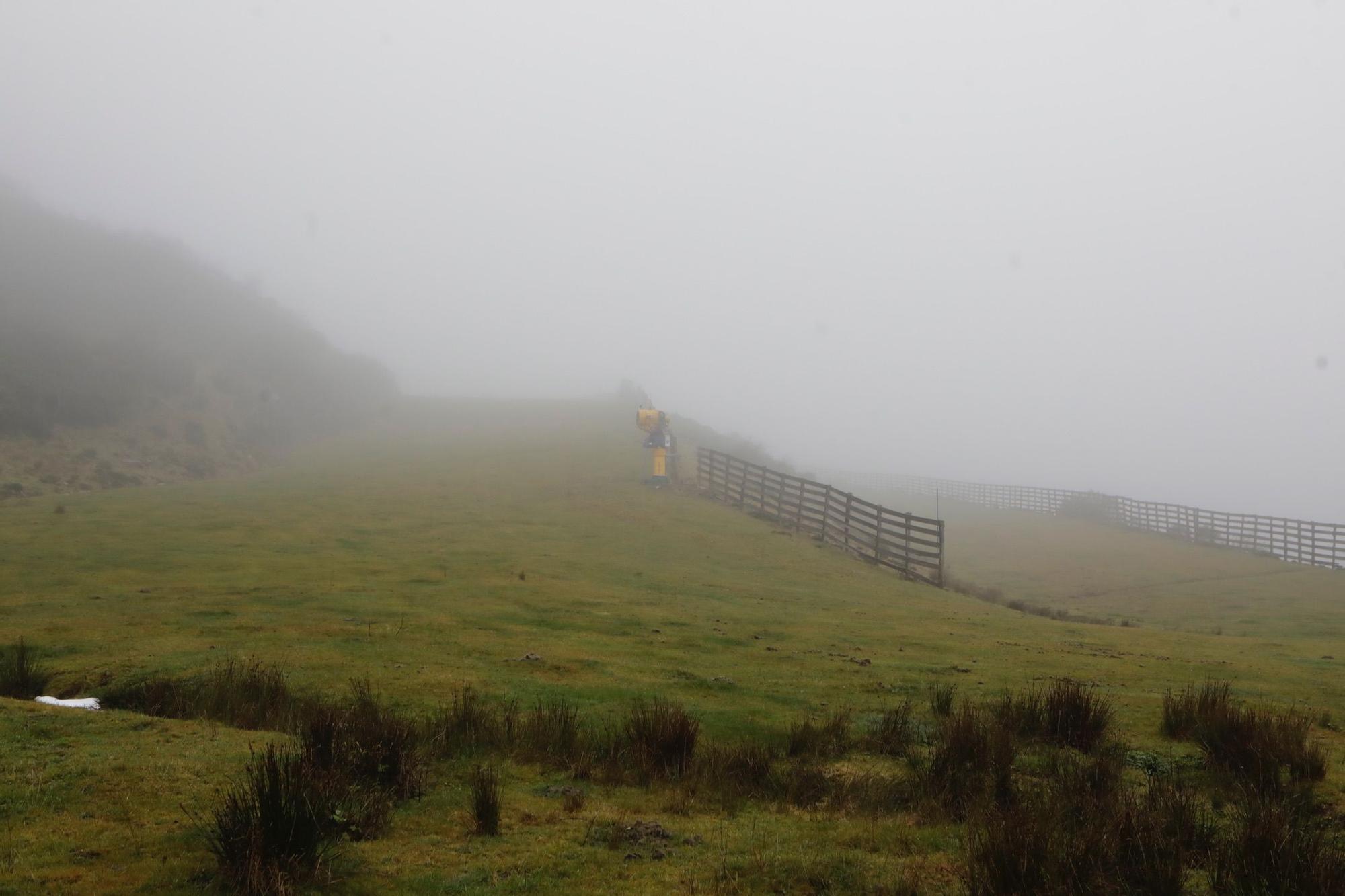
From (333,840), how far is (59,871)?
1.39 m

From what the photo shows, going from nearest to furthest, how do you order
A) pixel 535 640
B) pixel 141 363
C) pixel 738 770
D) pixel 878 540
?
pixel 738 770, pixel 535 640, pixel 878 540, pixel 141 363

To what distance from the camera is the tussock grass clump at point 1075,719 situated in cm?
766

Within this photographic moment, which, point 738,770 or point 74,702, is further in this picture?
point 74,702

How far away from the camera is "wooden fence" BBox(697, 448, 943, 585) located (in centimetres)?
2283

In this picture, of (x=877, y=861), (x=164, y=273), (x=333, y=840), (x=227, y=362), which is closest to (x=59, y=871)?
(x=333, y=840)

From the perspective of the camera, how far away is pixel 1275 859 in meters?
4.47

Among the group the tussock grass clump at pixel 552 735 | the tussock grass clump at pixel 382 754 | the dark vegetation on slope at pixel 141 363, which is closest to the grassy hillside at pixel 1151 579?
the tussock grass clump at pixel 552 735

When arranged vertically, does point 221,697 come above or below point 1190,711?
below

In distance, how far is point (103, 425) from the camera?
112 ft

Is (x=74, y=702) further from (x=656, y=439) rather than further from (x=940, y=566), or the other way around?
(x=656, y=439)

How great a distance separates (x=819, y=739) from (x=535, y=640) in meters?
5.20

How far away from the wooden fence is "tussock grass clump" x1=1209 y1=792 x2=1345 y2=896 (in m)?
15.9

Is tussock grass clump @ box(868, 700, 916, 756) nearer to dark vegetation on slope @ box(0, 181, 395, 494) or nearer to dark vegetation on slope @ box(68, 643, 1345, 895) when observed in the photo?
dark vegetation on slope @ box(68, 643, 1345, 895)

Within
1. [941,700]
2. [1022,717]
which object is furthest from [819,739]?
[1022,717]
